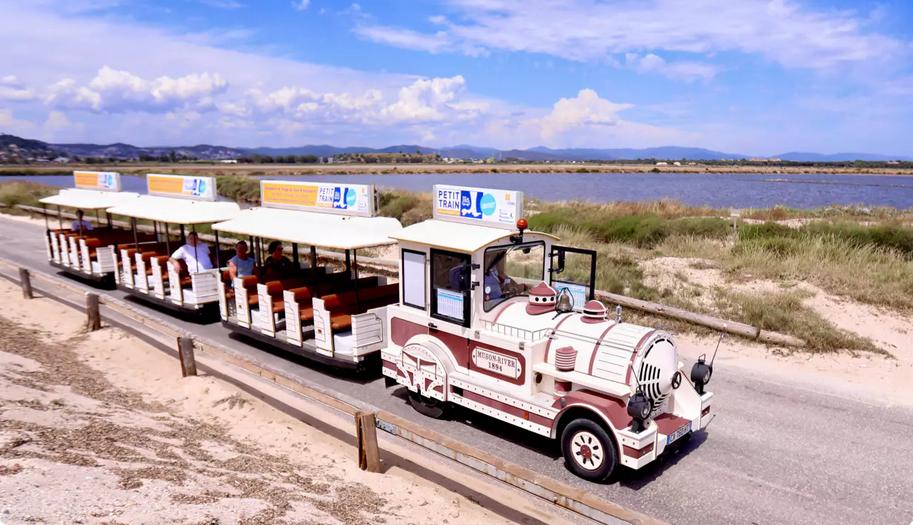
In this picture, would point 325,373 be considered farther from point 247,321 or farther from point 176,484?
point 176,484

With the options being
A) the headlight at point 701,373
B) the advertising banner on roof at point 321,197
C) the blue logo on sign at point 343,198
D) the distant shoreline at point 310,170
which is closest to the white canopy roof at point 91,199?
the advertising banner on roof at point 321,197

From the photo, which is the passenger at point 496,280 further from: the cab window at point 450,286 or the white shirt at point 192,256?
the white shirt at point 192,256

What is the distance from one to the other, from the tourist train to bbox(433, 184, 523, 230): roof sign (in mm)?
18

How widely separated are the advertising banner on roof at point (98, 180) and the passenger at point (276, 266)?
792cm

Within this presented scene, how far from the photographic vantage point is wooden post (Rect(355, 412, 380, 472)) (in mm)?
6133

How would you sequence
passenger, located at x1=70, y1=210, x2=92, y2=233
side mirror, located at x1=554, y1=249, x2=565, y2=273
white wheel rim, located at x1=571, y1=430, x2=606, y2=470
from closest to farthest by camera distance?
white wheel rim, located at x1=571, y1=430, x2=606, y2=470 < side mirror, located at x1=554, y1=249, x2=565, y2=273 < passenger, located at x1=70, y1=210, x2=92, y2=233

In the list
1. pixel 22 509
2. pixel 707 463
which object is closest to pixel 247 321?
pixel 22 509

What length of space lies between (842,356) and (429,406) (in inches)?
296

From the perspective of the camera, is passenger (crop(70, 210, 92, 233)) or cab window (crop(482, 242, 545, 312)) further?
passenger (crop(70, 210, 92, 233))

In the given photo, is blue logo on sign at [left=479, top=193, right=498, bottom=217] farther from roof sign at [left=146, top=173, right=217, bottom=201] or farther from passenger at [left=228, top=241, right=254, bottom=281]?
roof sign at [left=146, top=173, right=217, bottom=201]

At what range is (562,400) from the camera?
21.0ft

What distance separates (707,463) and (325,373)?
6.09 metres

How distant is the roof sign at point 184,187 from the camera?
13648 millimetres

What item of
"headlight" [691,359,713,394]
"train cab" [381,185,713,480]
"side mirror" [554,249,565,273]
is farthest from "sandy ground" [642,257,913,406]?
"side mirror" [554,249,565,273]
